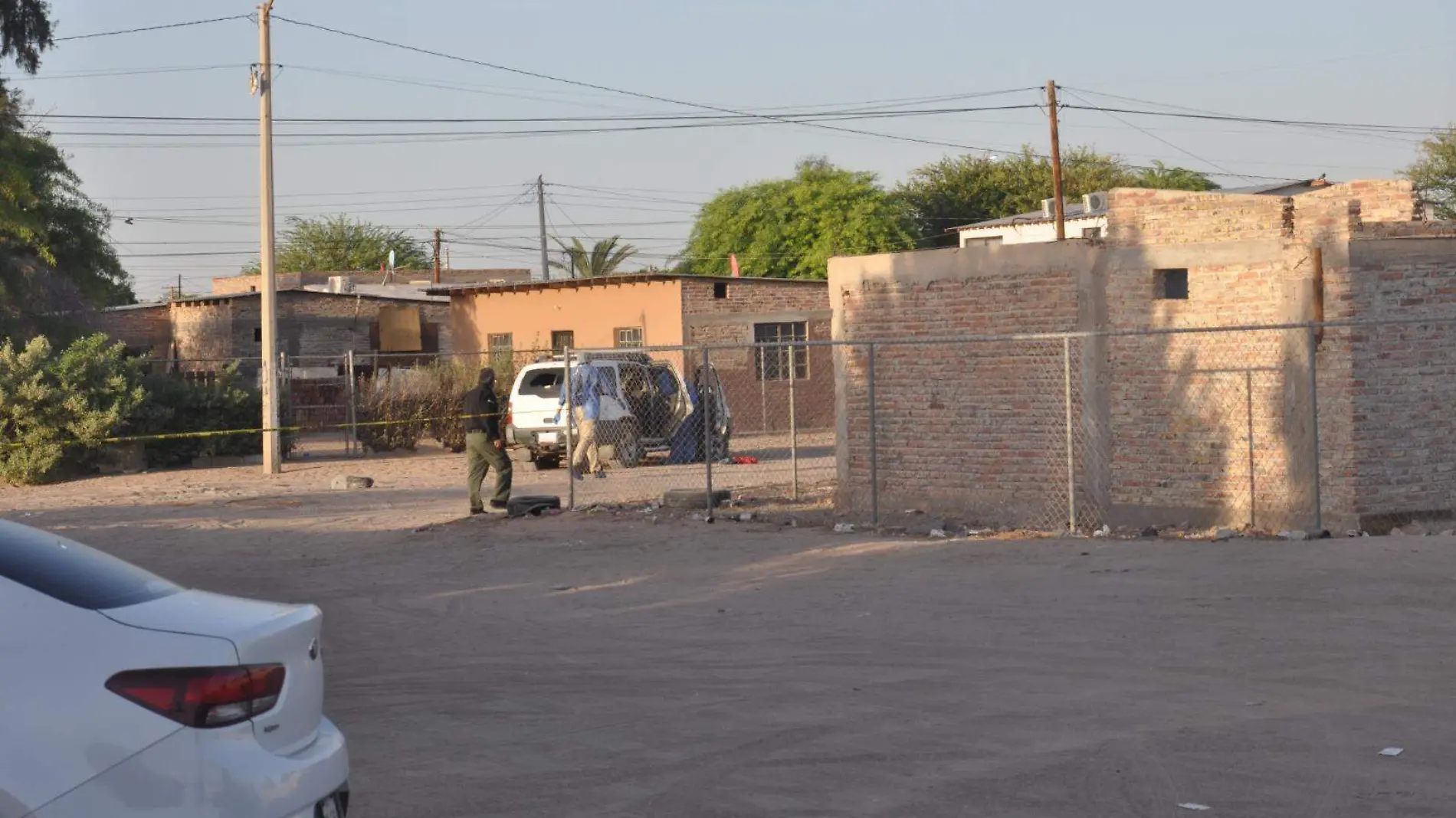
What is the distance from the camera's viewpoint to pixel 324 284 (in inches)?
2315

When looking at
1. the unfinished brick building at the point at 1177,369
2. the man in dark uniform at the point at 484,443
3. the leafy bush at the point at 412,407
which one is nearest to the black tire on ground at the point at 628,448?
the man in dark uniform at the point at 484,443

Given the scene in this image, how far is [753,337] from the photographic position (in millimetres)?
37375

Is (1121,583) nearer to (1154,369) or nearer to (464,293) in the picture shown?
(1154,369)

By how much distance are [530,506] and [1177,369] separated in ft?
25.0

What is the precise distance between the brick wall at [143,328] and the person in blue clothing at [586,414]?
87.0ft

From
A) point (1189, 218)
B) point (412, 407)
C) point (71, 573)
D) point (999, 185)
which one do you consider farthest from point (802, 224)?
point (71, 573)

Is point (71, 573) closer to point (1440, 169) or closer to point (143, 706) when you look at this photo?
point (143, 706)

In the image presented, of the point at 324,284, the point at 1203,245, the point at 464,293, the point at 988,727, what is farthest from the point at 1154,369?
the point at 324,284

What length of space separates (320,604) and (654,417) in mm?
14335

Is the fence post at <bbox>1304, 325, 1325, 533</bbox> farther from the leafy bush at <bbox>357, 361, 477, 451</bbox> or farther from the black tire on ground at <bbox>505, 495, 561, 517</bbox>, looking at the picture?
the leafy bush at <bbox>357, 361, 477, 451</bbox>

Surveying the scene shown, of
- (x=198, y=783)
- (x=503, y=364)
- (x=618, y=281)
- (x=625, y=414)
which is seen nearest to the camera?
(x=198, y=783)

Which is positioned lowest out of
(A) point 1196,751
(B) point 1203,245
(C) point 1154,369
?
(A) point 1196,751

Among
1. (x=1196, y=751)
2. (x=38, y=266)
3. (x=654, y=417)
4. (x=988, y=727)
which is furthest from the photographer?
(x=38, y=266)

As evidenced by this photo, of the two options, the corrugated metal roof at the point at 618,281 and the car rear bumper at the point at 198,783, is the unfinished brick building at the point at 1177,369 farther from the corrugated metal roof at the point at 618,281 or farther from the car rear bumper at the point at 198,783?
the corrugated metal roof at the point at 618,281
